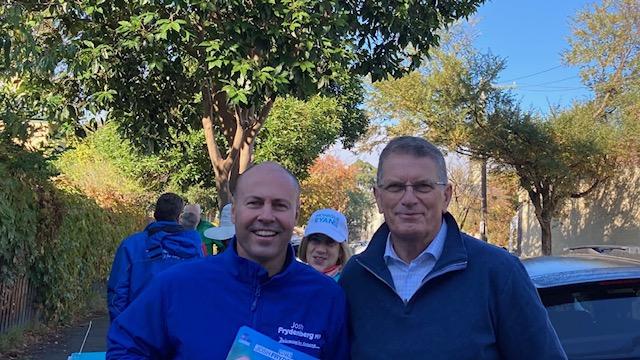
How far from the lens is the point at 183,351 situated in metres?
2.13

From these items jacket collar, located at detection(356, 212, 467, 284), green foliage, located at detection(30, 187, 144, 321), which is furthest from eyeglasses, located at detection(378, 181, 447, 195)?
green foliage, located at detection(30, 187, 144, 321)

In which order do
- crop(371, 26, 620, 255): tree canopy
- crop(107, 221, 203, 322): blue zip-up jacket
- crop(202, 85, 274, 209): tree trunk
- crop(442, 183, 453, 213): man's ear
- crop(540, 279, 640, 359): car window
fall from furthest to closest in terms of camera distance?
crop(371, 26, 620, 255): tree canopy → crop(202, 85, 274, 209): tree trunk → crop(107, 221, 203, 322): blue zip-up jacket → crop(540, 279, 640, 359): car window → crop(442, 183, 453, 213): man's ear

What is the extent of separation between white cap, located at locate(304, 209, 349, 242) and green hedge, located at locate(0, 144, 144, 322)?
4073 millimetres

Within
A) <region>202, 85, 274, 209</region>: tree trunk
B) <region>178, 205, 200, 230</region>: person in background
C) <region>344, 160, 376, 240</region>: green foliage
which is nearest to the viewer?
<region>178, 205, 200, 230</region>: person in background

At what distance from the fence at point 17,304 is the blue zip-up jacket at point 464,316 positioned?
21.9 ft

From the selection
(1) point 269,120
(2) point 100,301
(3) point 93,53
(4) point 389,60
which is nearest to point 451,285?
(3) point 93,53

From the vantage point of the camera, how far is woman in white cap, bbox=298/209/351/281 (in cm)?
432

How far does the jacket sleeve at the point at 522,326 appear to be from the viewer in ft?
6.53

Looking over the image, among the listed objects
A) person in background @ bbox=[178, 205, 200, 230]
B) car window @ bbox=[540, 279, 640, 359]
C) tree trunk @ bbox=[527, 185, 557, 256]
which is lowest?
car window @ bbox=[540, 279, 640, 359]

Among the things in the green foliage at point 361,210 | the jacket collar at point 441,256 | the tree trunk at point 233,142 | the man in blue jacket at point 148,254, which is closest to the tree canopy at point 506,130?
the tree trunk at point 233,142

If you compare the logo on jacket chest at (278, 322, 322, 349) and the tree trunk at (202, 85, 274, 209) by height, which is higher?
the tree trunk at (202, 85, 274, 209)

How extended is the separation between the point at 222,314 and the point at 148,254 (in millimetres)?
3185

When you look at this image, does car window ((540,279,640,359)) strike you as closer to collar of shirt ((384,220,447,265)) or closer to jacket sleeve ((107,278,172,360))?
collar of shirt ((384,220,447,265))

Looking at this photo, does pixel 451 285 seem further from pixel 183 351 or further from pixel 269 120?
pixel 269 120
